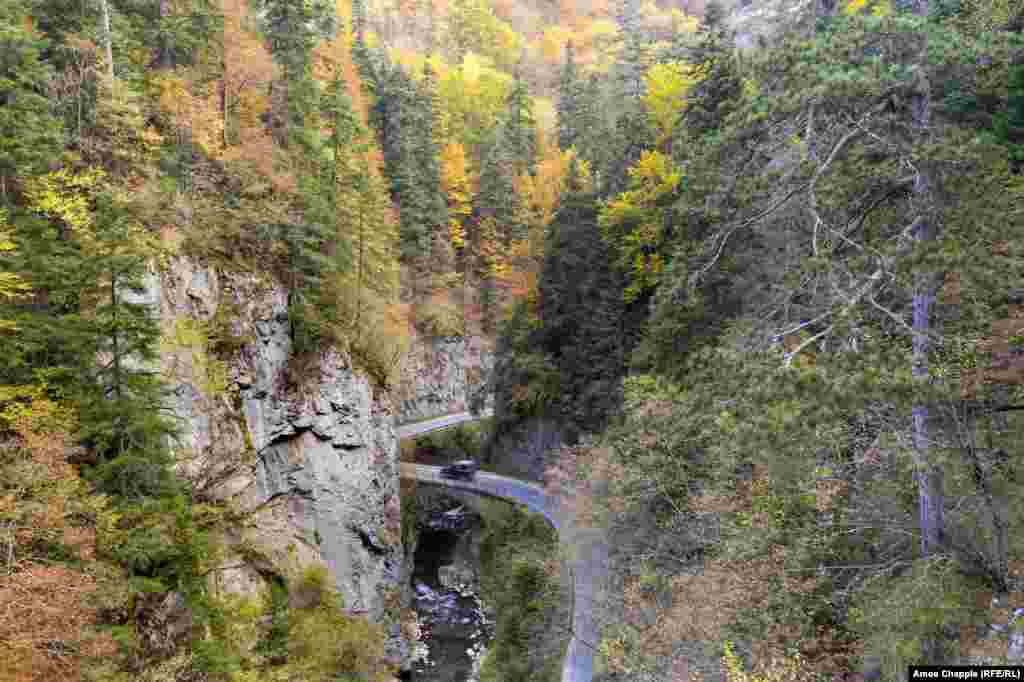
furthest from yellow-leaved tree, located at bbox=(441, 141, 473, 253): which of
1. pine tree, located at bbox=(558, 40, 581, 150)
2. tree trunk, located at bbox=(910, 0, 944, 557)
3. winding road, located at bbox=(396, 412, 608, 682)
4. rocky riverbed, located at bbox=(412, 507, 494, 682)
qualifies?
tree trunk, located at bbox=(910, 0, 944, 557)

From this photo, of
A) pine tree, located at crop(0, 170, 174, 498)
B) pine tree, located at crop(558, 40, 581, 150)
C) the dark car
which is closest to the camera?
pine tree, located at crop(0, 170, 174, 498)

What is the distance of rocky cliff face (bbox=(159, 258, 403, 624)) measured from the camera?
56.2ft

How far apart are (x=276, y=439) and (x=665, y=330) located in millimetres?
13840

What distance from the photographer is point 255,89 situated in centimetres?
2367

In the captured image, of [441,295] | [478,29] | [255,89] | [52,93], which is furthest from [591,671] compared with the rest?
[478,29]

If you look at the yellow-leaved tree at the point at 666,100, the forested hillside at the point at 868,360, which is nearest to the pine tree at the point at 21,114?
the forested hillside at the point at 868,360

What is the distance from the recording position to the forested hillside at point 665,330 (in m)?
7.10

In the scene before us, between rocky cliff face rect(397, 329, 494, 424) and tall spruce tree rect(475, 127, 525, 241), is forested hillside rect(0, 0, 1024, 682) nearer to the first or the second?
rocky cliff face rect(397, 329, 494, 424)

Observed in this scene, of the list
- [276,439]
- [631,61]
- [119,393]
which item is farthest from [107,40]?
[631,61]

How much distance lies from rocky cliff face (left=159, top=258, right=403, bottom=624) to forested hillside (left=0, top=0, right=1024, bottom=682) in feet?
1.96

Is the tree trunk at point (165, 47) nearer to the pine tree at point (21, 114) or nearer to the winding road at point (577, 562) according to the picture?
the pine tree at point (21, 114)

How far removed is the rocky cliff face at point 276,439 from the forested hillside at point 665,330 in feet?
1.96

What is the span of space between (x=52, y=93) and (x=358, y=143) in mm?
15188

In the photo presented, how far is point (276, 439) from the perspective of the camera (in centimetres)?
2075
